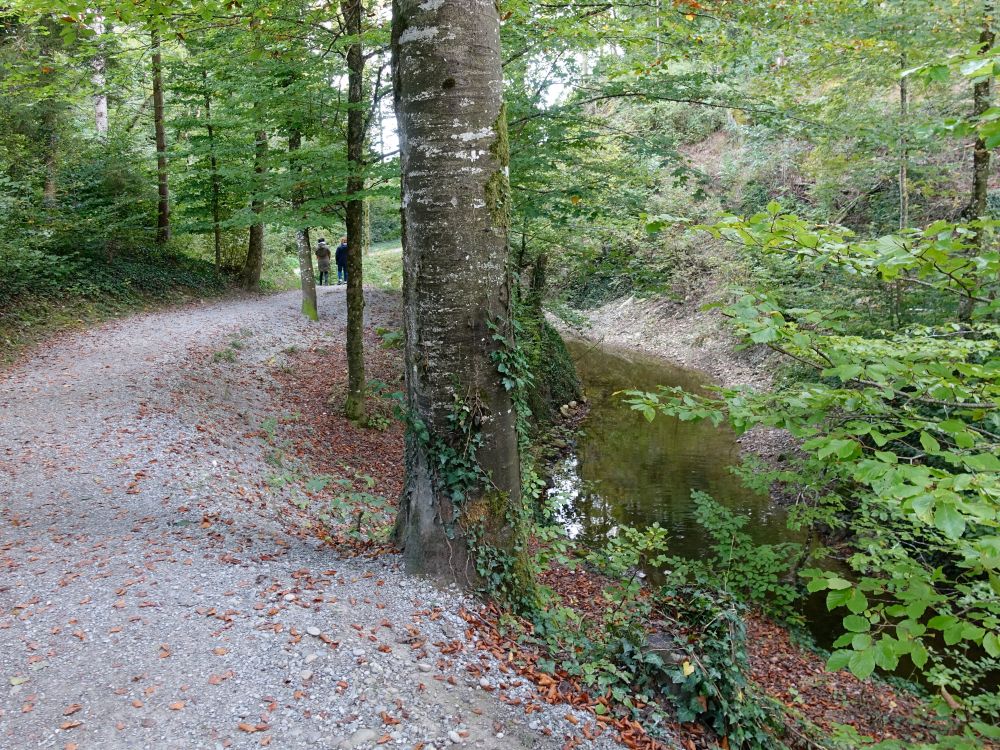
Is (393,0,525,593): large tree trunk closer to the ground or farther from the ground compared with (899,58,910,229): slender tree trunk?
closer to the ground

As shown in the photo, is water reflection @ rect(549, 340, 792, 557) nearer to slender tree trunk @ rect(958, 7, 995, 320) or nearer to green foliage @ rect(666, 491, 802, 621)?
green foliage @ rect(666, 491, 802, 621)

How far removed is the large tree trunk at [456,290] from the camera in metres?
3.65

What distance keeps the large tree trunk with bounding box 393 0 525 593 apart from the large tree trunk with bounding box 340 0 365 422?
391 cm

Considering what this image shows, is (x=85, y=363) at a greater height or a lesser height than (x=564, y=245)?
lesser

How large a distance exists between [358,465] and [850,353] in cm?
723

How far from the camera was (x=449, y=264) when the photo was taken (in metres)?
3.76

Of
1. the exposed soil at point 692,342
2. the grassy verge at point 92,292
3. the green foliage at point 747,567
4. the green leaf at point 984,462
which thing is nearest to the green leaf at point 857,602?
the green leaf at point 984,462

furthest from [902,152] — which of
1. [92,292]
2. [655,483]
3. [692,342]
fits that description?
[92,292]

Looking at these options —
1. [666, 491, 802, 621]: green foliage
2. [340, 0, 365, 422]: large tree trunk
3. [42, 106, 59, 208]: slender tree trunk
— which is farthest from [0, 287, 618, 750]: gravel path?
[42, 106, 59, 208]: slender tree trunk

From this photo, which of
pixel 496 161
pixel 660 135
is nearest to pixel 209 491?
pixel 496 161

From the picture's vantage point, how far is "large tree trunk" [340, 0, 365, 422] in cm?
790

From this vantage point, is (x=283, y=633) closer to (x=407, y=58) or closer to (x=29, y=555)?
(x=29, y=555)

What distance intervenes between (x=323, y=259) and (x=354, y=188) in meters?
13.5

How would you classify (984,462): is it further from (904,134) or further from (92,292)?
(92,292)
